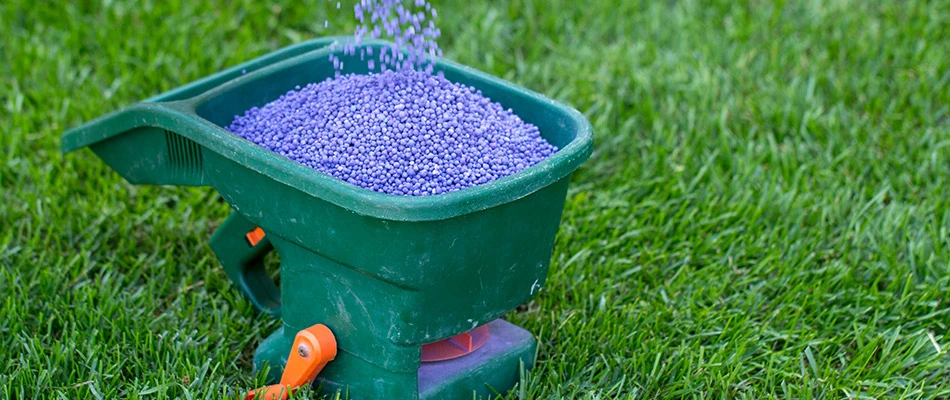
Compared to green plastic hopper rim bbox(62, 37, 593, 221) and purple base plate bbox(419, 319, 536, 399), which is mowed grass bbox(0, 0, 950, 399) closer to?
purple base plate bbox(419, 319, 536, 399)

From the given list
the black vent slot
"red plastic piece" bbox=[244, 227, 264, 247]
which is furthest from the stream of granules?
→ "red plastic piece" bbox=[244, 227, 264, 247]

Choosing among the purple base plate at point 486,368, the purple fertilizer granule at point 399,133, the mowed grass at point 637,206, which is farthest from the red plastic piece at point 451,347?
the purple fertilizer granule at point 399,133

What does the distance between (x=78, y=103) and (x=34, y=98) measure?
147mm

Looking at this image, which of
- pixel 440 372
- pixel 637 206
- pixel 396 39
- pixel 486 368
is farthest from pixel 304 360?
pixel 637 206

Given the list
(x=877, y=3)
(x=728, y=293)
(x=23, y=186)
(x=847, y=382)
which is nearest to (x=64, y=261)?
(x=23, y=186)

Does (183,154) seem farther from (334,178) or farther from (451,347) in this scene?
(451,347)

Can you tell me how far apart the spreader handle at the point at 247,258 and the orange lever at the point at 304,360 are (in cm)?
38

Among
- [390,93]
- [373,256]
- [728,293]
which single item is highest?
[390,93]

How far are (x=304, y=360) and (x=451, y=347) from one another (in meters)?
0.32

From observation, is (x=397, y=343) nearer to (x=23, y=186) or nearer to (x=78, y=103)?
(x=23, y=186)

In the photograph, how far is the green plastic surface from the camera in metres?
1.82

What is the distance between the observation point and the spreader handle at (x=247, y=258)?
241cm

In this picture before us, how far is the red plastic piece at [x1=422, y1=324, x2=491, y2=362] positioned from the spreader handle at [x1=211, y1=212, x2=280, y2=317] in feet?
1.50

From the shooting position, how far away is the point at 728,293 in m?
2.63
